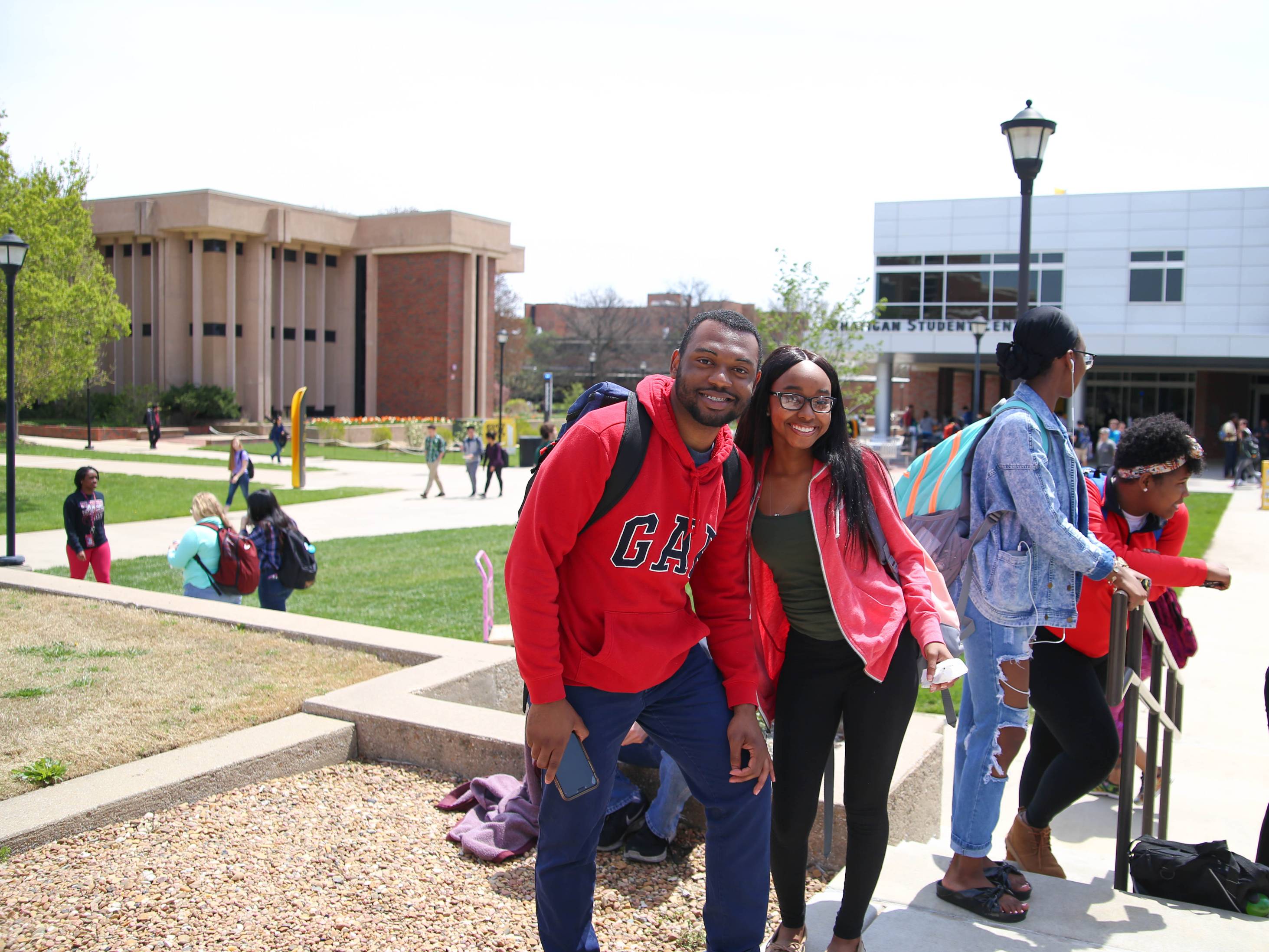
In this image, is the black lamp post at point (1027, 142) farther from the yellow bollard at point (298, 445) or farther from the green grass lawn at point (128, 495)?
the yellow bollard at point (298, 445)

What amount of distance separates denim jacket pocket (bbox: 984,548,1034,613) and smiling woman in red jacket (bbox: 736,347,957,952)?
41cm

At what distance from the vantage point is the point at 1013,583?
327cm

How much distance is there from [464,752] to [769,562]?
7.39ft

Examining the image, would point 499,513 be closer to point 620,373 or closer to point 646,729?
point 646,729

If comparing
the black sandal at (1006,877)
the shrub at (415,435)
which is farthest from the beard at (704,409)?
the shrub at (415,435)

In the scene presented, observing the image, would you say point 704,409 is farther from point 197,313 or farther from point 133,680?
point 197,313

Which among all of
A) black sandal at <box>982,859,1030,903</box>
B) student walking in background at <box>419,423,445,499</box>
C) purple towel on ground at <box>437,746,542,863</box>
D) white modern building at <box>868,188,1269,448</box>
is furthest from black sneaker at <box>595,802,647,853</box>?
white modern building at <box>868,188,1269,448</box>

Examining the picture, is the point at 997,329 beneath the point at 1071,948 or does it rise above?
above

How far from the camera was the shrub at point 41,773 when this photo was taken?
13.4 feet

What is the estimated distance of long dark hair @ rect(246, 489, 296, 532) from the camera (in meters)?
7.38

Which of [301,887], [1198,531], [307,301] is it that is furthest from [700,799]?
[307,301]

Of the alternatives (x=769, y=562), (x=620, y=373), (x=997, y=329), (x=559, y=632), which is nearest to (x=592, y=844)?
(x=559, y=632)

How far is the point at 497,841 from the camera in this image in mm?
3836

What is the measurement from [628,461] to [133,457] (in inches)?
1199
